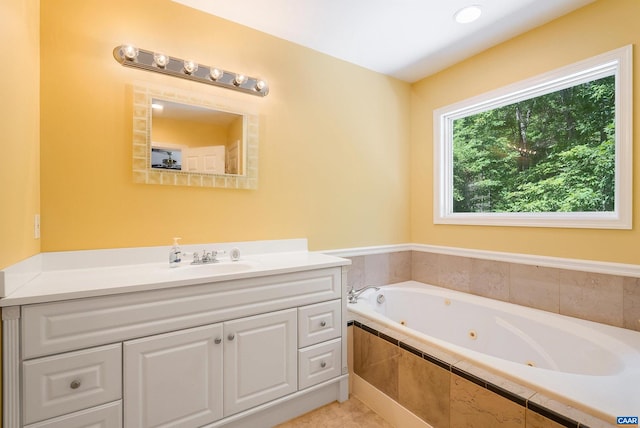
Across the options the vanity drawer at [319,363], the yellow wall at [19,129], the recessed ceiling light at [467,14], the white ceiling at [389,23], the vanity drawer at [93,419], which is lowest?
the vanity drawer at [319,363]

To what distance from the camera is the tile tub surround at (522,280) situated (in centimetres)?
174

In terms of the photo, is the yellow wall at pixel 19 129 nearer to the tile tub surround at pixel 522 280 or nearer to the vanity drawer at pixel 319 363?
the vanity drawer at pixel 319 363

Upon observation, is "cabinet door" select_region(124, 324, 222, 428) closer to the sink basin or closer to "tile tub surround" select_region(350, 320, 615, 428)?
the sink basin

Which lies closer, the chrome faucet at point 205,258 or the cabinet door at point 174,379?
the cabinet door at point 174,379

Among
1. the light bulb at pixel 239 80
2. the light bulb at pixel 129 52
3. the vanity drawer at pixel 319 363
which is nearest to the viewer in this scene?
the light bulb at pixel 129 52

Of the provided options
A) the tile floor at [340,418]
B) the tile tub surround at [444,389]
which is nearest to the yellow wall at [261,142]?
the tile tub surround at [444,389]

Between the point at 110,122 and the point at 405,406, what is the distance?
232 centimetres

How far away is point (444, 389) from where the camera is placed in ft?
4.74

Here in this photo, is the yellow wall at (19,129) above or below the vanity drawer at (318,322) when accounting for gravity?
above

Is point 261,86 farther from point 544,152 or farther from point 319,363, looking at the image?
point 544,152

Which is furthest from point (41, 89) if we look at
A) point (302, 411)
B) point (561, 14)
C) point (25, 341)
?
point (561, 14)

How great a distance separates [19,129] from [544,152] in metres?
3.10

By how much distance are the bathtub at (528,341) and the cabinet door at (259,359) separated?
1.99ft

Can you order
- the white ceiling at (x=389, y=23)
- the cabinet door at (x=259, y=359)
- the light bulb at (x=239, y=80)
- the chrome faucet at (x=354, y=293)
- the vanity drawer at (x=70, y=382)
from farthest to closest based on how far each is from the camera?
the chrome faucet at (x=354, y=293)
the light bulb at (x=239, y=80)
the white ceiling at (x=389, y=23)
the cabinet door at (x=259, y=359)
the vanity drawer at (x=70, y=382)
